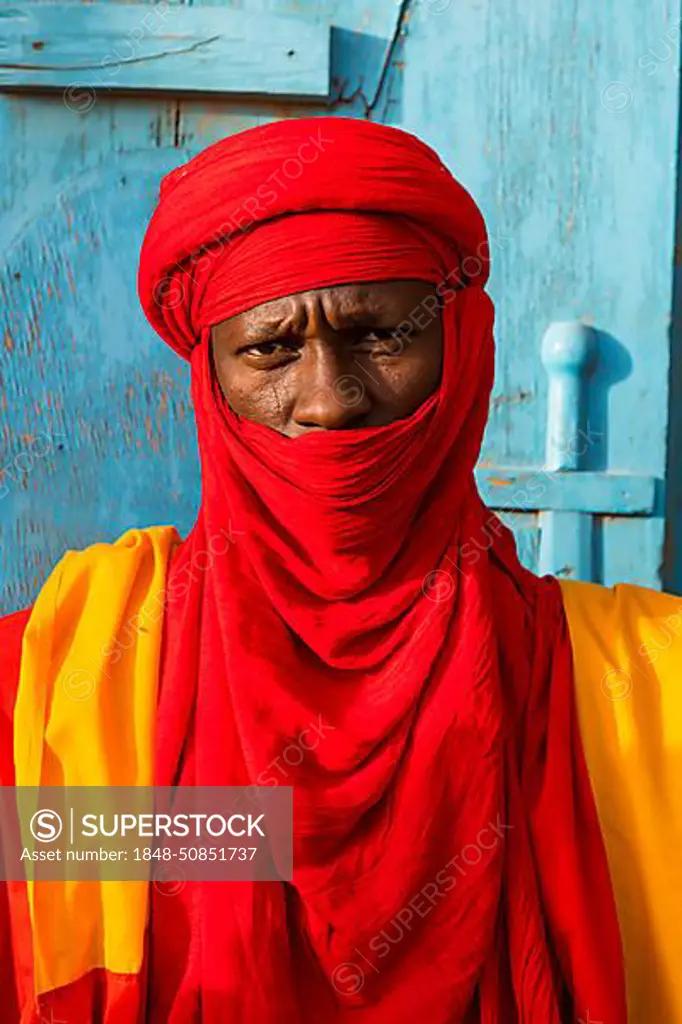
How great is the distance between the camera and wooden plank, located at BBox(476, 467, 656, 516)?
298cm

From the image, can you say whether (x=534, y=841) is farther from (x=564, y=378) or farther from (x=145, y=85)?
(x=145, y=85)

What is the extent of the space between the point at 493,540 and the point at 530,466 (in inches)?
48.9

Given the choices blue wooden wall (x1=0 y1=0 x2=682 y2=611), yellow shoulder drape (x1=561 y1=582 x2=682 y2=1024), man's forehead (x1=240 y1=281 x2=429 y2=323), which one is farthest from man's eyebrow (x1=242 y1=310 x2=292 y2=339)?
blue wooden wall (x1=0 y1=0 x2=682 y2=611)

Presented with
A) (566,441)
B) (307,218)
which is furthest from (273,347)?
(566,441)

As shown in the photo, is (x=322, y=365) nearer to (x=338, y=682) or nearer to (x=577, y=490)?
(x=338, y=682)

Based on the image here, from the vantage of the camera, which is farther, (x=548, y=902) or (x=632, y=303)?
(x=632, y=303)

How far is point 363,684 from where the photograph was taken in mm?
1684

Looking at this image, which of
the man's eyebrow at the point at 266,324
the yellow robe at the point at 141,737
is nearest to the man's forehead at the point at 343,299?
the man's eyebrow at the point at 266,324

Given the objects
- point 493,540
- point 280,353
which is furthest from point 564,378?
point 280,353

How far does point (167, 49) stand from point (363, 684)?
1.94m

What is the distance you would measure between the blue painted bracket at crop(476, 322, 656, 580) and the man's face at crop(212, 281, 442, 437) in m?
1.32

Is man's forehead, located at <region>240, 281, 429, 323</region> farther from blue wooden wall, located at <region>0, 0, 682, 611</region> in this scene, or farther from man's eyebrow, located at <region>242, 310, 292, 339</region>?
blue wooden wall, located at <region>0, 0, 682, 611</region>

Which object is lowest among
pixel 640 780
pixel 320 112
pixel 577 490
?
pixel 640 780

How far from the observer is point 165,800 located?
1.65 meters
